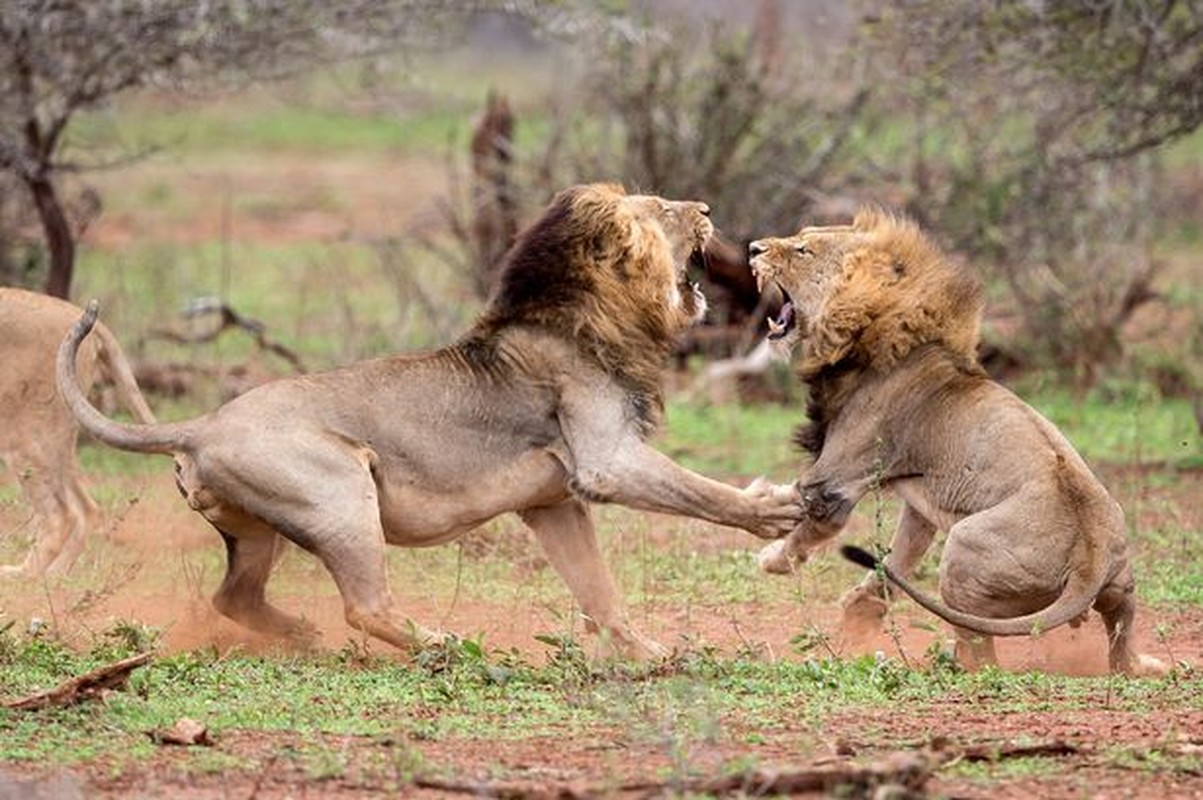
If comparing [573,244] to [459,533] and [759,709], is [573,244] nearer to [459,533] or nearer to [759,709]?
[459,533]

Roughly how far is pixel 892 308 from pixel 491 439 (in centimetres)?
120

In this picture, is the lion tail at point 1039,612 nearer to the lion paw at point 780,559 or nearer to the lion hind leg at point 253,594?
the lion paw at point 780,559

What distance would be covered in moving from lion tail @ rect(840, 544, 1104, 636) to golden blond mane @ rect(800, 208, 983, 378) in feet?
2.74

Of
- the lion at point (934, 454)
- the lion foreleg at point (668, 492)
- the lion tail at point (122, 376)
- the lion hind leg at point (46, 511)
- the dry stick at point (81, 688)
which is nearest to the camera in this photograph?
the dry stick at point (81, 688)

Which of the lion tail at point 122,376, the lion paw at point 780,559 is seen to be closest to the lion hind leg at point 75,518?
the lion tail at point 122,376

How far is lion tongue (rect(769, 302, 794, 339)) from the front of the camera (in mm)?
6586

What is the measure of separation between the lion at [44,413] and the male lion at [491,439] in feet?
5.36

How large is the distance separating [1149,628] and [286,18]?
17.5ft

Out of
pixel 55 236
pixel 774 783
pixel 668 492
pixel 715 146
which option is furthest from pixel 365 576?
pixel 715 146

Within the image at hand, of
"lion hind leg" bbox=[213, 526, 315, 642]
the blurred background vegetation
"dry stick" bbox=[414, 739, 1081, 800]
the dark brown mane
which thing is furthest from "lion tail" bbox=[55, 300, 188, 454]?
the blurred background vegetation

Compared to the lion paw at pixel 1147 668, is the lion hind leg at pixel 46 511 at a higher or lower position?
lower

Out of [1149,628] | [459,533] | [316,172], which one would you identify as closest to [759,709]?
[459,533]

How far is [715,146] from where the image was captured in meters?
12.5

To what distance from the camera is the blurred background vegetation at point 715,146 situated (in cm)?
1004
